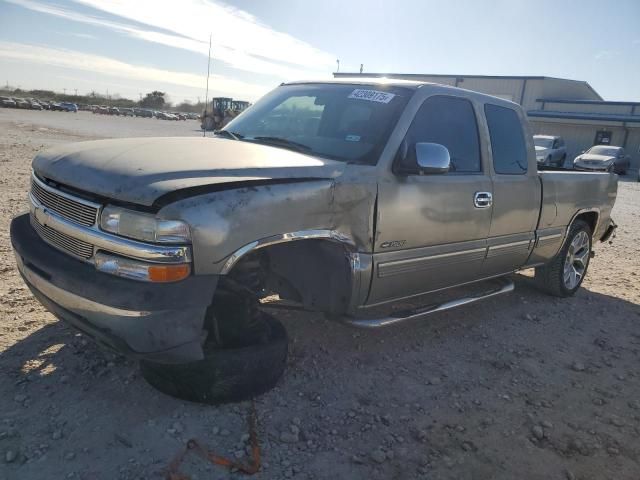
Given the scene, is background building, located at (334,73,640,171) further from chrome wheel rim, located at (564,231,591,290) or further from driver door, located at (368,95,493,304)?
driver door, located at (368,95,493,304)

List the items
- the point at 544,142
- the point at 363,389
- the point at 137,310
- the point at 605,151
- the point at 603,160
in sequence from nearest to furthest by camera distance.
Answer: the point at 137,310
the point at 363,389
the point at 603,160
the point at 544,142
the point at 605,151

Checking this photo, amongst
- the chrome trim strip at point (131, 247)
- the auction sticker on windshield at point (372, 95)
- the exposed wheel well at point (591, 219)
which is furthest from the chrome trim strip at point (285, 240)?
the exposed wheel well at point (591, 219)

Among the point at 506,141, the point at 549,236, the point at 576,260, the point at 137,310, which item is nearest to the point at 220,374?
the point at 137,310

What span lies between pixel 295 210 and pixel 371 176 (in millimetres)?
645

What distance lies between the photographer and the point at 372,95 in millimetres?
3773

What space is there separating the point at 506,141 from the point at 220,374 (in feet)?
10.5

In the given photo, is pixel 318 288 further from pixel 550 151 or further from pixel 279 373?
pixel 550 151

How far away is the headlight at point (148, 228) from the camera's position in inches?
96.3

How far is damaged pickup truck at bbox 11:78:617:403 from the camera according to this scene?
2.50m

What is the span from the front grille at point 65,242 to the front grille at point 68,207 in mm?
105

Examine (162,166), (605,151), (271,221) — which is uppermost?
(605,151)

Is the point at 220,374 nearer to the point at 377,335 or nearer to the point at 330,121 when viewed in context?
the point at 377,335

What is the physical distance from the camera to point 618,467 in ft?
9.46

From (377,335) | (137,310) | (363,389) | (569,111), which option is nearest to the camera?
(137,310)
